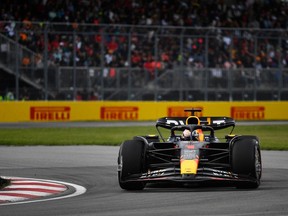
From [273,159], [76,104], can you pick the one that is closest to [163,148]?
[273,159]

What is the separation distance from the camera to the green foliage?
21922mm

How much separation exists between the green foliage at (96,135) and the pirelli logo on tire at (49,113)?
9.67 feet

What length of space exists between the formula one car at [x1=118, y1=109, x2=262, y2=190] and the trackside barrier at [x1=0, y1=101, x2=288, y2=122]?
18319 millimetres

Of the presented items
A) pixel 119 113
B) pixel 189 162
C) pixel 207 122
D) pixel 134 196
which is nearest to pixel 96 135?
pixel 119 113

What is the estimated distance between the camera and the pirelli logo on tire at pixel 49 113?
30.9m

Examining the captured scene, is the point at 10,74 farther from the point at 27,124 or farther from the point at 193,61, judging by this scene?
the point at 193,61

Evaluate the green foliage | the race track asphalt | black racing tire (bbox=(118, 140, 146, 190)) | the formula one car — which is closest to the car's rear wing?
the formula one car

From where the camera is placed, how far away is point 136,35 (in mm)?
30031

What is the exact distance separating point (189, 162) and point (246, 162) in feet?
2.47

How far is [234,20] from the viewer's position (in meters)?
36.8

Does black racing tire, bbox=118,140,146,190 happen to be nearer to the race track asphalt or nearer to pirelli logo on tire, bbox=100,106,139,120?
the race track asphalt

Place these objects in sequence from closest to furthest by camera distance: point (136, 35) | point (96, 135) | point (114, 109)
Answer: point (96, 135)
point (136, 35)
point (114, 109)

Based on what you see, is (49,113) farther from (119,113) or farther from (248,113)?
(248,113)

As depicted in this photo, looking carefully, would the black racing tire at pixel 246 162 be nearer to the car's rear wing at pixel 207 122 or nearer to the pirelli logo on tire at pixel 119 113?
the car's rear wing at pixel 207 122
